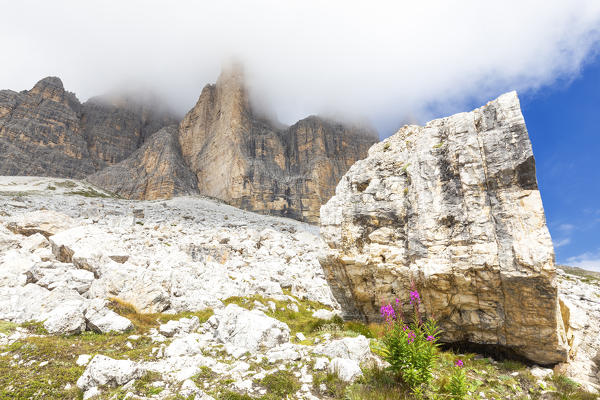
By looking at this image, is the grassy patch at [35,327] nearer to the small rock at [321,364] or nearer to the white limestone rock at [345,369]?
the small rock at [321,364]

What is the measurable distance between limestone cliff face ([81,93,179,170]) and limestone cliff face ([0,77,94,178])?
17.4 feet

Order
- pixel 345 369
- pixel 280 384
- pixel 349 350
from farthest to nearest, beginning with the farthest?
pixel 349 350 < pixel 345 369 < pixel 280 384

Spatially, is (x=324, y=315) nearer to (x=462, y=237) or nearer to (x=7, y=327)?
(x=462, y=237)

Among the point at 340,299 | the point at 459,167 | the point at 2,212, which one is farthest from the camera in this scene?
the point at 2,212

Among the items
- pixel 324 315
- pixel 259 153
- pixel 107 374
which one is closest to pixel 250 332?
pixel 107 374

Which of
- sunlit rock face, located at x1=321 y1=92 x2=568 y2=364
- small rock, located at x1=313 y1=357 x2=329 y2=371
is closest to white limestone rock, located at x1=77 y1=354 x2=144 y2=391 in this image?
small rock, located at x1=313 y1=357 x2=329 y2=371

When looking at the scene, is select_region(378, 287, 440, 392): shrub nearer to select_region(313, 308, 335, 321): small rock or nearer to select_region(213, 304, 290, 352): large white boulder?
select_region(213, 304, 290, 352): large white boulder

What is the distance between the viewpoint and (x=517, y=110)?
8695 millimetres

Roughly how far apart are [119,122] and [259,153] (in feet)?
236

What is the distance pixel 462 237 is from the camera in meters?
8.67

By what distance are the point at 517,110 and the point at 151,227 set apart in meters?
33.2

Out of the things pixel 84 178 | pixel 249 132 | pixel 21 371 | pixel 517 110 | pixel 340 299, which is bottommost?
pixel 21 371

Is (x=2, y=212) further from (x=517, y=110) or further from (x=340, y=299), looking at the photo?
(x=517, y=110)

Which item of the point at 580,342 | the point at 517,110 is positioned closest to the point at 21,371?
the point at 517,110
